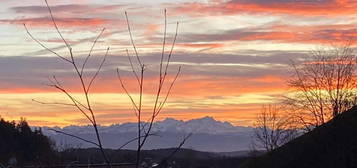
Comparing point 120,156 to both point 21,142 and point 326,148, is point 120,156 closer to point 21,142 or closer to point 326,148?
point 326,148

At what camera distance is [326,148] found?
2988 cm

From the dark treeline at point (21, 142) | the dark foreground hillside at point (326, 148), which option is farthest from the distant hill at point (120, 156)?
the dark treeline at point (21, 142)

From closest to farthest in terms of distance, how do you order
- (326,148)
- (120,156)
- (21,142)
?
1. (326,148)
2. (120,156)
3. (21,142)

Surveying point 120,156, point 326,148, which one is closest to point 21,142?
point 120,156

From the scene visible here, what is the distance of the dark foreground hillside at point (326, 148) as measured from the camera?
1094 inches

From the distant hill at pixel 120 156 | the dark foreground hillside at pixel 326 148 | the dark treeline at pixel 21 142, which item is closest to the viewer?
the distant hill at pixel 120 156

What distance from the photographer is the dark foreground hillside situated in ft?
91.2

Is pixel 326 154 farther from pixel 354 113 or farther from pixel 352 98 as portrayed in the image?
pixel 352 98

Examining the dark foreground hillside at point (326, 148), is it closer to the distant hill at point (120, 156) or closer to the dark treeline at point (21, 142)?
the distant hill at point (120, 156)

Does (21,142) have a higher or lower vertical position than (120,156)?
higher

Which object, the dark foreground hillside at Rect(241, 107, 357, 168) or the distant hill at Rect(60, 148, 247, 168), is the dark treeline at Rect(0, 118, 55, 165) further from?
the dark foreground hillside at Rect(241, 107, 357, 168)

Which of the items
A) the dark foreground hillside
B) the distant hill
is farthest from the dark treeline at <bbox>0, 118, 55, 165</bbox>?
the dark foreground hillside

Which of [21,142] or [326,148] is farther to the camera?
[21,142]

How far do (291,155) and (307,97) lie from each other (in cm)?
1995
